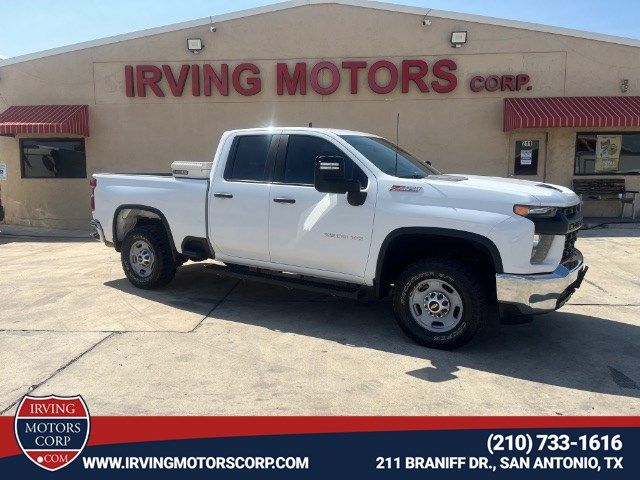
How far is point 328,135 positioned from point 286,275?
1.53 metres

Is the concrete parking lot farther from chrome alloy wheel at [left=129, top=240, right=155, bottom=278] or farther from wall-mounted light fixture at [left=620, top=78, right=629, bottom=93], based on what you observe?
wall-mounted light fixture at [left=620, top=78, right=629, bottom=93]

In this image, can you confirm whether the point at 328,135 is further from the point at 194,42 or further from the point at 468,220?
the point at 194,42

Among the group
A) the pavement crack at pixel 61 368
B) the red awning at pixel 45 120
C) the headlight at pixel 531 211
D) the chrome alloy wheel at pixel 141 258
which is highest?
the red awning at pixel 45 120

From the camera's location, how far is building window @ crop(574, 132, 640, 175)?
499 inches

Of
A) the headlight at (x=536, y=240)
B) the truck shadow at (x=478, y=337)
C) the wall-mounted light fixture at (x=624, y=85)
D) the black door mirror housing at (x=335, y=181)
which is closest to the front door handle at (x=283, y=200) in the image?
the black door mirror housing at (x=335, y=181)

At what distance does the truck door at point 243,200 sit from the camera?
5426mm

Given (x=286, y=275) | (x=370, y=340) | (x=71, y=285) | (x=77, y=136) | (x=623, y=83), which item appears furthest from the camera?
(x=77, y=136)

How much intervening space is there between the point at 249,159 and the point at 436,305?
254 centimetres

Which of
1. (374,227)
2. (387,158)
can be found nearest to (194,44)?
(387,158)

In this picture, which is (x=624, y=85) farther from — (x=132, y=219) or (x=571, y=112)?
(x=132, y=219)

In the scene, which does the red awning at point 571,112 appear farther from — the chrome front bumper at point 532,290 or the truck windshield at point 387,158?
the chrome front bumper at point 532,290

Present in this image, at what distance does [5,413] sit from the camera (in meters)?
3.42

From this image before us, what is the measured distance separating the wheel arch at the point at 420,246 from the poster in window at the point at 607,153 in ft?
32.6

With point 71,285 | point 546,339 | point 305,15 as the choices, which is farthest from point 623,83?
point 71,285
